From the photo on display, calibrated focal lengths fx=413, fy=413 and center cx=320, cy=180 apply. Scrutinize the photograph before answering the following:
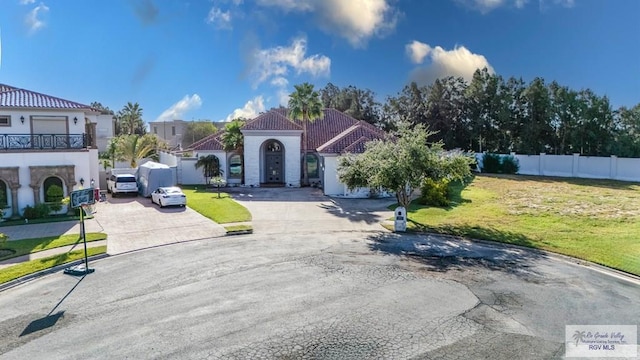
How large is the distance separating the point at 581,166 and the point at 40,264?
146ft

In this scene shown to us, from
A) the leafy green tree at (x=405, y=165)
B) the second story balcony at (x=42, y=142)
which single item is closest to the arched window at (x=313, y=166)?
the leafy green tree at (x=405, y=165)

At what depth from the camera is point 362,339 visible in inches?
356

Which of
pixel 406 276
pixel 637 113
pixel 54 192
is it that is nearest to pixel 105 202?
pixel 54 192

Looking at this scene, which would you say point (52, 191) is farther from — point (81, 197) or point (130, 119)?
point (130, 119)

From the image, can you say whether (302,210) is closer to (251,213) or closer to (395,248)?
(251,213)

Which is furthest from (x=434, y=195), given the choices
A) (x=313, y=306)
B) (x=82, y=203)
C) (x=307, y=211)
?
(x=82, y=203)

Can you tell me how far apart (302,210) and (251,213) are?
10.8 ft

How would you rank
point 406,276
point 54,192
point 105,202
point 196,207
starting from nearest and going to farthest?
point 406,276, point 54,192, point 196,207, point 105,202

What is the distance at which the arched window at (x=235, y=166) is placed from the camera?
41.1 m

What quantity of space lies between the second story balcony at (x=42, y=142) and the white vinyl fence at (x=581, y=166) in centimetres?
4301

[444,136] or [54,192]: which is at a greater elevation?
[444,136]

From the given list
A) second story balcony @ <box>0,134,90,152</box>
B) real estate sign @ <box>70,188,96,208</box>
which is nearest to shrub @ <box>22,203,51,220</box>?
second story balcony @ <box>0,134,90,152</box>

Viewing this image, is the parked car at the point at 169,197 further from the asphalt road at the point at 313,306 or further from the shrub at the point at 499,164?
the shrub at the point at 499,164

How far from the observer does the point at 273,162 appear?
4125 cm
